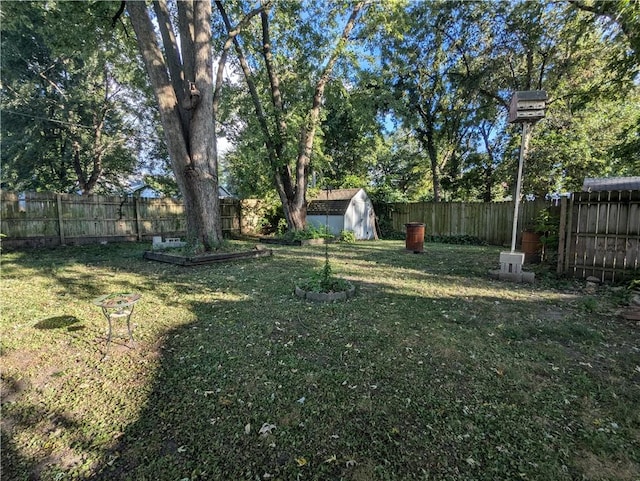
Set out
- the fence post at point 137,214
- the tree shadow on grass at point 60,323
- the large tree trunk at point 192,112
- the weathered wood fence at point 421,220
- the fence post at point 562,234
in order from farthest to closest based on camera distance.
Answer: the fence post at point 137,214
the large tree trunk at point 192,112
the fence post at point 562,234
the weathered wood fence at point 421,220
the tree shadow on grass at point 60,323

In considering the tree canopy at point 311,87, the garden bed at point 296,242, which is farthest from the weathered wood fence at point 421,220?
the garden bed at point 296,242

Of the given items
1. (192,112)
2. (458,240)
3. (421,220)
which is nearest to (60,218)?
(192,112)

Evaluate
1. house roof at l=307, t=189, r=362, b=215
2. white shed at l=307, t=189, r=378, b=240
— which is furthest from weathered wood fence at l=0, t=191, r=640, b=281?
house roof at l=307, t=189, r=362, b=215

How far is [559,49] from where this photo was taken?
12523 mm

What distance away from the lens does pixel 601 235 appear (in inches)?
221

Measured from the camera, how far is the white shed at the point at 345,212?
1430 centimetres

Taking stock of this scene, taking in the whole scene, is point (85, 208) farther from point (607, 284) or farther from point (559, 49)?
point (559, 49)

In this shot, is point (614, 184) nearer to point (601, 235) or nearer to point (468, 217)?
point (601, 235)

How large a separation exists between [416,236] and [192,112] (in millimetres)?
7101

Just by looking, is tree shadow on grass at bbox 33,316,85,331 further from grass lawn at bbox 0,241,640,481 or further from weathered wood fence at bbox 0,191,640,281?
weathered wood fence at bbox 0,191,640,281

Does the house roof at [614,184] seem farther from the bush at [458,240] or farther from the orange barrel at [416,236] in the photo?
the bush at [458,240]

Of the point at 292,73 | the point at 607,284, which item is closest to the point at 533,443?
the point at 607,284

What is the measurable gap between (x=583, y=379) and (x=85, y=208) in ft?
44.3

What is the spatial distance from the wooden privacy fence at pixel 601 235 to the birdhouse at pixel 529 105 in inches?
67.5
